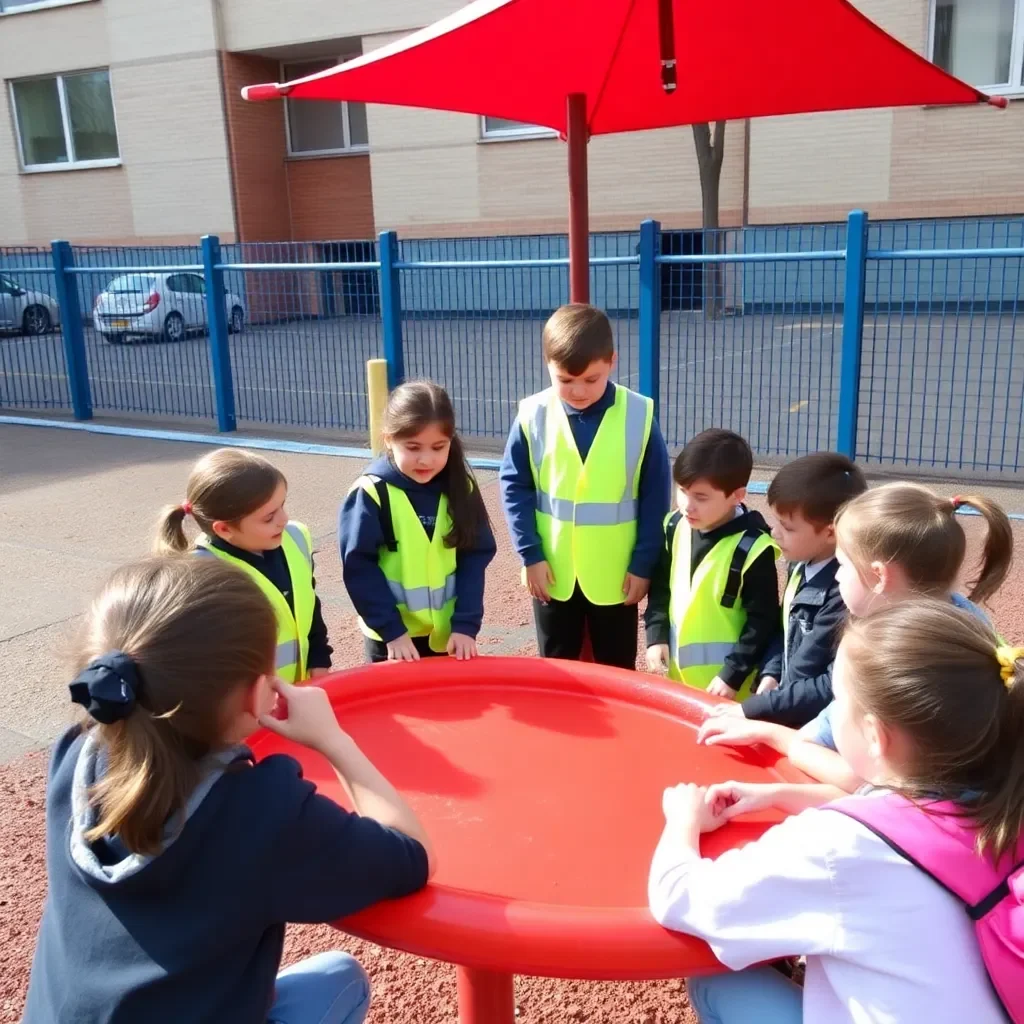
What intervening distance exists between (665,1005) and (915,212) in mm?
17397

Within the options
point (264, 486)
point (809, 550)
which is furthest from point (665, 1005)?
point (264, 486)

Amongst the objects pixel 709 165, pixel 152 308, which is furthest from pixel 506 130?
pixel 152 308

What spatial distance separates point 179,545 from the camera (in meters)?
2.75

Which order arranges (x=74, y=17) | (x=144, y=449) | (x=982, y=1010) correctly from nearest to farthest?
(x=982, y=1010) < (x=144, y=449) < (x=74, y=17)

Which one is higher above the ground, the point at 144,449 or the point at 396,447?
the point at 396,447

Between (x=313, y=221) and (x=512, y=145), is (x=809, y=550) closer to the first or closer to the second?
(x=512, y=145)

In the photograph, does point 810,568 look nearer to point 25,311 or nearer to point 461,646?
point 461,646

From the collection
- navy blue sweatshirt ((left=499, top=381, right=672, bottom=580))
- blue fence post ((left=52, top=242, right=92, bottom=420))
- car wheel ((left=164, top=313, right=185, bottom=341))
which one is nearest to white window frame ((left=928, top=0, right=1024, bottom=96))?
car wheel ((left=164, top=313, right=185, bottom=341))

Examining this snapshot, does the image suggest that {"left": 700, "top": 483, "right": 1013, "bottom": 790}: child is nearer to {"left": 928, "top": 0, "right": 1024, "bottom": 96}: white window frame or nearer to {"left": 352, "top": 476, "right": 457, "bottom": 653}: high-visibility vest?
{"left": 352, "top": 476, "right": 457, "bottom": 653}: high-visibility vest

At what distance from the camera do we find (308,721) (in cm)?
180

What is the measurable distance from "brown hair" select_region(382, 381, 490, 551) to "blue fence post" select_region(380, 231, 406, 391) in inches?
202

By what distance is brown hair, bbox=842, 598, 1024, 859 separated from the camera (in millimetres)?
1469

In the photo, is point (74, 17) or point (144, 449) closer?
point (144, 449)

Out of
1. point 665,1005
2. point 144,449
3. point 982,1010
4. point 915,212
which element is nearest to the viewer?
point 982,1010
